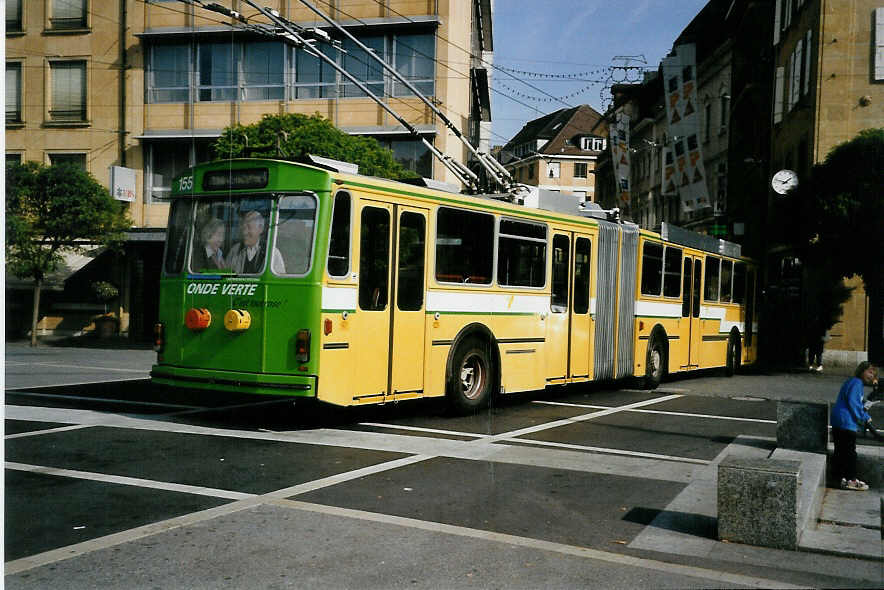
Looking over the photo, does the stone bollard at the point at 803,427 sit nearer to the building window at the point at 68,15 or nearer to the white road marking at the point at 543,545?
the white road marking at the point at 543,545

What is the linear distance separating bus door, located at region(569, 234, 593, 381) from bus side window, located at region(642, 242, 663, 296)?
2.41 metres

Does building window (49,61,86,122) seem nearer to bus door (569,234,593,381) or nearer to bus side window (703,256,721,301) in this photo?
bus side window (703,256,721,301)

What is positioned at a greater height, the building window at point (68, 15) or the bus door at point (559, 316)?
the building window at point (68, 15)

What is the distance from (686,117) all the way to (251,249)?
2760 cm

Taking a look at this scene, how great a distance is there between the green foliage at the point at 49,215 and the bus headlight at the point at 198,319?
19484mm

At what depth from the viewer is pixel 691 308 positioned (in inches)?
778

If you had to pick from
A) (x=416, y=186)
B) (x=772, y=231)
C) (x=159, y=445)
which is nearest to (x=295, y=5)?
(x=772, y=231)

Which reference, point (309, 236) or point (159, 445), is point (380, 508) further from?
point (309, 236)

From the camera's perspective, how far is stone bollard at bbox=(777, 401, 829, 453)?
365 inches

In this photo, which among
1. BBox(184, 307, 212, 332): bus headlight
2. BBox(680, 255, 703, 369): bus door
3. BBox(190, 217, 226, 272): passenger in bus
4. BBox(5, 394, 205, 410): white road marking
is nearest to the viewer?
BBox(184, 307, 212, 332): bus headlight

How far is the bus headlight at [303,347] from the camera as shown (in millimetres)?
10234

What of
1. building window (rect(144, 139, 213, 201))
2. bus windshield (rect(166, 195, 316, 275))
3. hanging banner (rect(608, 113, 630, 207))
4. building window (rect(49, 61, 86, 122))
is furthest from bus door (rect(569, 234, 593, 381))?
hanging banner (rect(608, 113, 630, 207))

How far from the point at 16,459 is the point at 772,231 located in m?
22.1

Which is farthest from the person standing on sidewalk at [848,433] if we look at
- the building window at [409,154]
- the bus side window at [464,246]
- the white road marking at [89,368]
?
the building window at [409,154]
